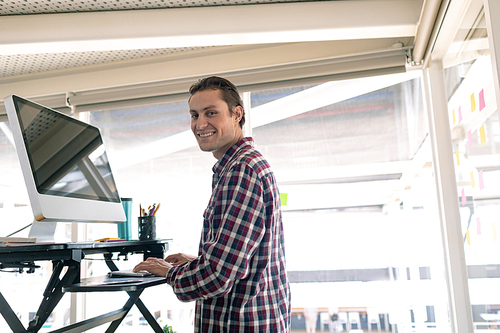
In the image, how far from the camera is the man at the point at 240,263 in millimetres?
1077

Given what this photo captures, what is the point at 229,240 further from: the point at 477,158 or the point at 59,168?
the point at 477,158

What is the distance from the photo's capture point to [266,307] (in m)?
1.13

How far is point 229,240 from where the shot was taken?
1072mm

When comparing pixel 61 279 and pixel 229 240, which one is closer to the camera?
pixel 229 240

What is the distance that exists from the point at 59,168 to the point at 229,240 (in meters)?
0.91

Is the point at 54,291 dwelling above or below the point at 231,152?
below

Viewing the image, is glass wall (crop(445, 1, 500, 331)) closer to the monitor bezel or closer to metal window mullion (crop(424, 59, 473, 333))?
metal window mullion (crop(424, 59, 473, 333))

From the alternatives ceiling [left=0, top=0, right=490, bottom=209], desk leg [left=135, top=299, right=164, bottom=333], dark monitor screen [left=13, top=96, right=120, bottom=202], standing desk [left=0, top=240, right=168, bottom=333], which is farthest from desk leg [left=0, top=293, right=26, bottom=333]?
ceiling [left=0, top=0, right=490, bottom=209]

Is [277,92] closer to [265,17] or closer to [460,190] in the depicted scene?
[265,17]

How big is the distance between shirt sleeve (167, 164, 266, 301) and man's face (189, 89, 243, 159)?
0.73 feet

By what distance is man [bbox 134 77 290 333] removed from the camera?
1.08 meters

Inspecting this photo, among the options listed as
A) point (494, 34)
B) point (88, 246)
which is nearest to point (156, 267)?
point (88, 246)

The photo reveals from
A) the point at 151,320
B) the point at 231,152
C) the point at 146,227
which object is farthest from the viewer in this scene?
the point at 146,227

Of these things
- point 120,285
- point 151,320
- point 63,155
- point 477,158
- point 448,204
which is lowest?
point 151,320
